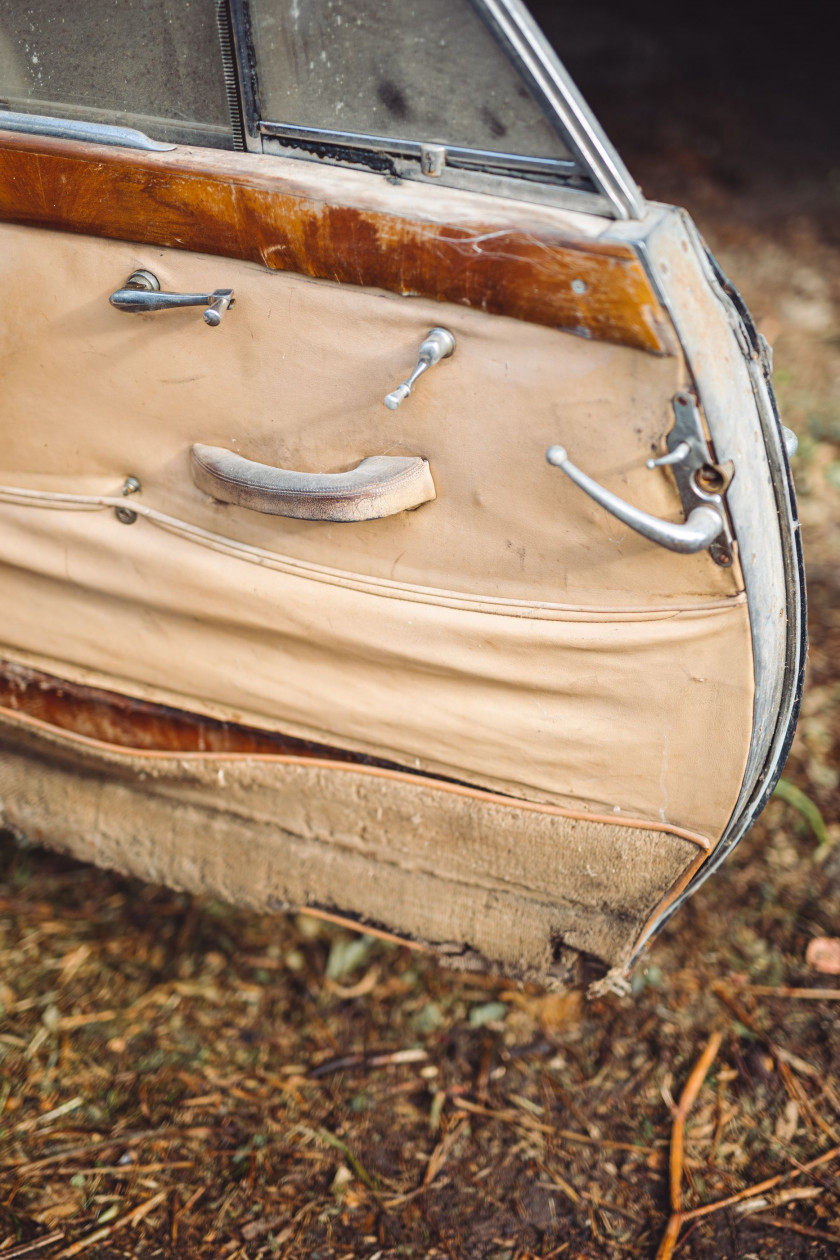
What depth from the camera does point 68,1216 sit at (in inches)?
56.3

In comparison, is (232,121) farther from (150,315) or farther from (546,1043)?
(546,1043)

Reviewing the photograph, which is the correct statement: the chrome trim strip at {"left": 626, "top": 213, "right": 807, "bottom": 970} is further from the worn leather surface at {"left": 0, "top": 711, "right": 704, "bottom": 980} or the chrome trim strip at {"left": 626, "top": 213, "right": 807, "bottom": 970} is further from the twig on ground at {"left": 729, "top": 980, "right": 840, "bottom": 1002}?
the twig on ground at {"left": 729, "top": 980, "right": 840, "bottom": 1002}

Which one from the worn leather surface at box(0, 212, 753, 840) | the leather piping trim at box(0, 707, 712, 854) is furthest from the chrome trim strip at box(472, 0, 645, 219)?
the leather piping trim at box(0, 707, 712, 854)

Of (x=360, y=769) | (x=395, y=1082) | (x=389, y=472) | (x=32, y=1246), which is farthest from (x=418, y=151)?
(x=32, y=1246)

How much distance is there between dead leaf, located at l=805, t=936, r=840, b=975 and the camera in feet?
5.93

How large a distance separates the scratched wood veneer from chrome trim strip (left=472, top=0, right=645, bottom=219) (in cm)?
8

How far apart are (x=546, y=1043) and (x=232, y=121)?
1.53 m

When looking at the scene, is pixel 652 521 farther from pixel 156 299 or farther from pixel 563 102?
pixel 156 299

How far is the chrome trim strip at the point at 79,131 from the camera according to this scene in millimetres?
1195

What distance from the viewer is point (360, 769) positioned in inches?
52.7

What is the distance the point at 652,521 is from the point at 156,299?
639 millimetres

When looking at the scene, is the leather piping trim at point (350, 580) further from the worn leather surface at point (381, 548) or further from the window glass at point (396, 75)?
the window glass at point (396, 75)

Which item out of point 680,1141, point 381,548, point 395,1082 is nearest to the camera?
point 381,548

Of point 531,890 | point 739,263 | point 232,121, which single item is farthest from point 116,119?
point 739,263
